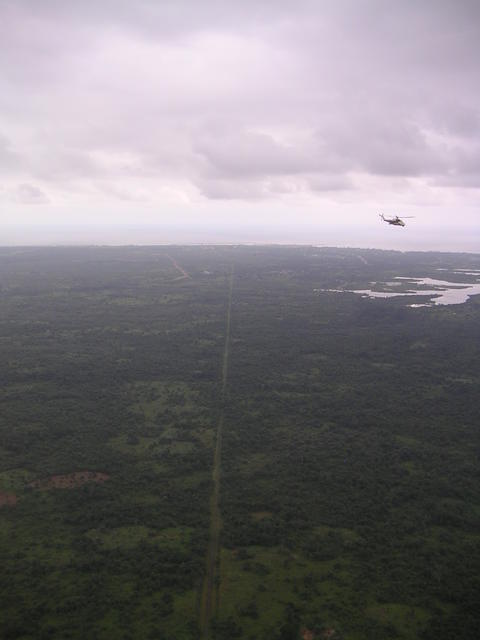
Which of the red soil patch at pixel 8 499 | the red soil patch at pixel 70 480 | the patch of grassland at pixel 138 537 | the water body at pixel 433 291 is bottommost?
the patch of grassland at pixel 138 537

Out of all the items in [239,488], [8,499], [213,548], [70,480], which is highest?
[239,488]

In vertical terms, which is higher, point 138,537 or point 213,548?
point 213,548

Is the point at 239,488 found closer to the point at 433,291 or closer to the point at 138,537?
the point at 138,537

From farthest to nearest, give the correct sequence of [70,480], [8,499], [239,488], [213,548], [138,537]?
[70,480], [239,488], [8,499], [138,537], [213,548]

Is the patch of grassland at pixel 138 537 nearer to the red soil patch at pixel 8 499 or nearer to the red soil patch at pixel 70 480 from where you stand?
the red soil patch at pixel 70 480

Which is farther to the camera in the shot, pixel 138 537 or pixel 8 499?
pixel 8 499

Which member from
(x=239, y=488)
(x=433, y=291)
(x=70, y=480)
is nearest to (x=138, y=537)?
(x=239, y=488)

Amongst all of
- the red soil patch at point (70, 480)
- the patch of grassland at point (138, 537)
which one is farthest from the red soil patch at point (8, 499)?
the patch of grassland at point (138, 537)
